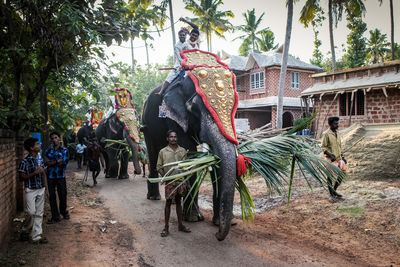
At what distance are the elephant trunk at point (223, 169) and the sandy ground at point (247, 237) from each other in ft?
1.65

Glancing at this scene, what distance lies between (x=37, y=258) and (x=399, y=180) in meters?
7.30

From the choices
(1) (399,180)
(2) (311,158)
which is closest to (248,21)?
(1) (399,180)

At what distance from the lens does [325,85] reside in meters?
16.3

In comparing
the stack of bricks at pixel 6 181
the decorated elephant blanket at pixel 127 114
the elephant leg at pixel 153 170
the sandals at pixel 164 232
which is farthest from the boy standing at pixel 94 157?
the sandals at pixel 164 232

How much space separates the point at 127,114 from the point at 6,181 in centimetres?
573

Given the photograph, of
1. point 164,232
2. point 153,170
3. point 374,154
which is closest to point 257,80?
point 374,154

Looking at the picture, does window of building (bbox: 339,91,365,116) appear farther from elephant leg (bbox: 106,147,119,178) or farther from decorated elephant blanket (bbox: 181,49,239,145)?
decorated elephant blanket (bbox: 181,49,239,145)

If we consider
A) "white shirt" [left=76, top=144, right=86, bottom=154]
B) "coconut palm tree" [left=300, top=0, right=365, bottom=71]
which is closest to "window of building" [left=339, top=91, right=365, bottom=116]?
"coconut palm tree" [left=300, top=0, right=365, bottom=71]

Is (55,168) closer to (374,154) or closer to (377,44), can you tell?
(374,154)

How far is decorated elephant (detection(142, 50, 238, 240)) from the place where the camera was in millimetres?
3775

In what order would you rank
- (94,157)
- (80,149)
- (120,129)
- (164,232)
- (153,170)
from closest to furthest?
(164,232), (153,170), (94,157), (120,129), (80,149)

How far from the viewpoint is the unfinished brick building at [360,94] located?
13.8 meters

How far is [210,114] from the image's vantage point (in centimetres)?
433

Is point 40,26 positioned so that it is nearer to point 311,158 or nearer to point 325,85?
point 311,158
